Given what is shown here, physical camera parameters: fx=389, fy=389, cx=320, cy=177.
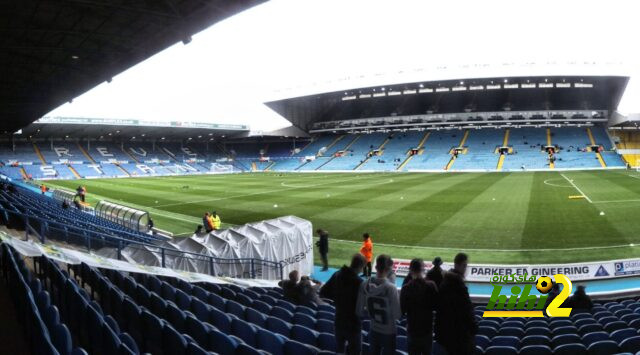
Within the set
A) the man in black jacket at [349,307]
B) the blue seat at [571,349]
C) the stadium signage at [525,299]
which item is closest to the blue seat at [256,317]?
the man in black jacket at [349,307]

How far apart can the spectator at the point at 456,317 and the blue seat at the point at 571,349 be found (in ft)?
5.48

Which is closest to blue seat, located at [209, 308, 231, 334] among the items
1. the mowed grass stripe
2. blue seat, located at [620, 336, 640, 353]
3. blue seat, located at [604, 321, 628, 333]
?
blue seat, located at [620, 336, 640, 353]

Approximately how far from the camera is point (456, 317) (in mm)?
4059

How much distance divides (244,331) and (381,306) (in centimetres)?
189

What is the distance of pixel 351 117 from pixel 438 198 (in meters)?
58.1

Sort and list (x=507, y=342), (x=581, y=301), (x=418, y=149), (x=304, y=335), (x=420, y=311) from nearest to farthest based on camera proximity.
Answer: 1. (x=420, y=311)
2. (x=304, y=335)
3. (x=507, y=342)
4. (x=581, y=301)
5. (x=418, y=149)

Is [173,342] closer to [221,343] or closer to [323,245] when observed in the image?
[221,343]

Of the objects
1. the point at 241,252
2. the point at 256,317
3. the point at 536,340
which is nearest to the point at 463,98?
the point at 241,252

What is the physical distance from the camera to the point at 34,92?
18141 mm

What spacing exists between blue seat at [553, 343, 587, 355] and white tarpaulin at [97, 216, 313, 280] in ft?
22.7

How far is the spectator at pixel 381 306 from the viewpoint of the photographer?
13.9 ft

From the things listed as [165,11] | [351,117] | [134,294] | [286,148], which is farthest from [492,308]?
[286,148]

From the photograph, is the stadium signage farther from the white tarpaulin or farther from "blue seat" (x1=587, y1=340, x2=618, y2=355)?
the white tarpaulin

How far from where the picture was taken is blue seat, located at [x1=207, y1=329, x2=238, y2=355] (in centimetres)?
418
